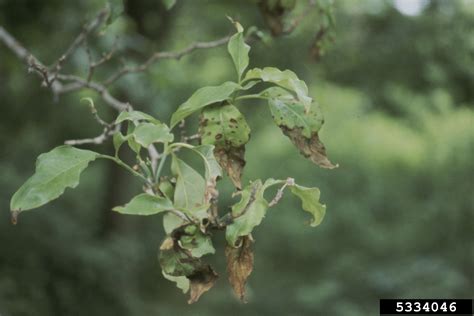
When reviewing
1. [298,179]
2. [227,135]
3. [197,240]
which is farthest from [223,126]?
[298,179]

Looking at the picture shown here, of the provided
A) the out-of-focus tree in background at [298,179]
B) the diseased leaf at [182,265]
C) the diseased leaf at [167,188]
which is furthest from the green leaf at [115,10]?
the diseased leaf at [182,265]

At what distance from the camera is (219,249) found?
816cm

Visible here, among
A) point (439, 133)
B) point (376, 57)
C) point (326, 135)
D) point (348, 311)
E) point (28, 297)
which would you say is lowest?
point (28, 297)

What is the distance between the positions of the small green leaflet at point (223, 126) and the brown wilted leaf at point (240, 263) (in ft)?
0.66

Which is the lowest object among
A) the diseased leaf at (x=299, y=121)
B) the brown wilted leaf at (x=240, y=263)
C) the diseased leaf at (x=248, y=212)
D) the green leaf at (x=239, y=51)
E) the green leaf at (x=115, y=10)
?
the brown wilted leaf at (x=240, y=263)

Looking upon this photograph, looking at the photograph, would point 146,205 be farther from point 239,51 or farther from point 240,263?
point 239,51

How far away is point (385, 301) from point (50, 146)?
382cm

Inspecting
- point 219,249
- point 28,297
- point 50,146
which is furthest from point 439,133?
point 28,297

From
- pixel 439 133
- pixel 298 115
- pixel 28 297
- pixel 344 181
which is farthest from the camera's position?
pixel 344 181

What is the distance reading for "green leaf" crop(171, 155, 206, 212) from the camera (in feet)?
3.90

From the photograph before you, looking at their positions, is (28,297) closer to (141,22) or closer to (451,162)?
(141,22)

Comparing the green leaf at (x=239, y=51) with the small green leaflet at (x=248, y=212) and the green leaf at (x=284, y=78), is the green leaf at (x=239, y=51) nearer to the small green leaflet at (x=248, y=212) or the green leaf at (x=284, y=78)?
the green leaf at (x=284, y=78)

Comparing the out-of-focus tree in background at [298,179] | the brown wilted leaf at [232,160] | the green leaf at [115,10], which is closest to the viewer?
the brown wilted leaf at [232,160]

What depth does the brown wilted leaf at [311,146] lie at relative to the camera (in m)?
1.32
